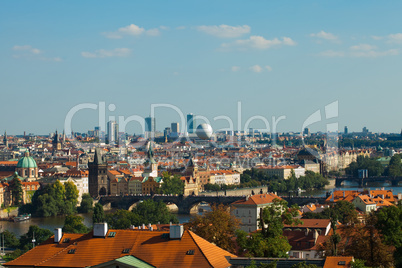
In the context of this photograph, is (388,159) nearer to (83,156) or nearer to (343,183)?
(343,183)

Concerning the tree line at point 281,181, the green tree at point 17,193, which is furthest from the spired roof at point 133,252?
the tree line at point 281,181

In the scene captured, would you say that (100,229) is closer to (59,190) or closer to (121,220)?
(121,220)

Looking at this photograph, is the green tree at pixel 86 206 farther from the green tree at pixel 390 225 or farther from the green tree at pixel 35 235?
the green tree at pixel 390 225

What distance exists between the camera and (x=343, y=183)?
345ft

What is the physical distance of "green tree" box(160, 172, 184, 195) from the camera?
78.9 meters

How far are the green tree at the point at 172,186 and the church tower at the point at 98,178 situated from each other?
19.1ft

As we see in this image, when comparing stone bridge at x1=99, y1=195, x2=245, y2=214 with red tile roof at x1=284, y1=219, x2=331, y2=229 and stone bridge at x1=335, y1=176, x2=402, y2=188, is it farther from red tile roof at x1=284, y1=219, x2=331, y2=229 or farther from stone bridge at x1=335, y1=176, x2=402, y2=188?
red tile roof at x1=284, y1=219, x2=331, y2=229

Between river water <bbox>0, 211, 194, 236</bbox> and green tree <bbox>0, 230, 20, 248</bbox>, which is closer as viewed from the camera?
green tree <bbox>0, 230, 20, 248</bbox>

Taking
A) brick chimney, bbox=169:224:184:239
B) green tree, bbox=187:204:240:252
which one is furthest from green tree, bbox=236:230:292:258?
brick chimney, bbox=169:224:184:239

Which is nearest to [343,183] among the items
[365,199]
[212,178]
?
[212,178]

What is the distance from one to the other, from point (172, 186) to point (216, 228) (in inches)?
2142

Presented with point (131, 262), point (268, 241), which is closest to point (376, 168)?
point (268, 241)

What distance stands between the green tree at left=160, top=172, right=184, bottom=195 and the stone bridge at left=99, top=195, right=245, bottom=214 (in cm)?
472

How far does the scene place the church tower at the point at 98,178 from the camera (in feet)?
262
